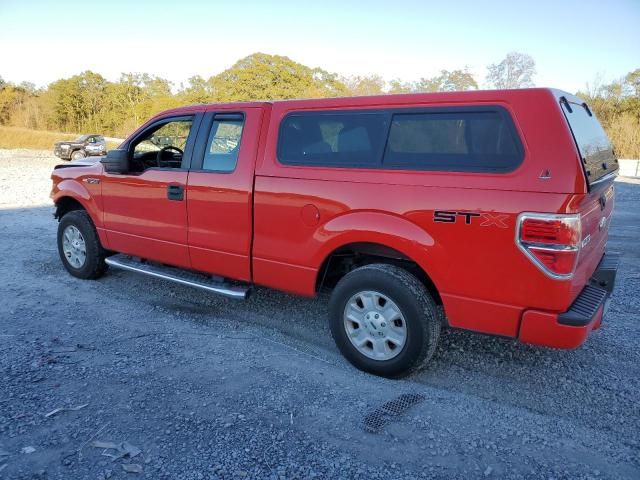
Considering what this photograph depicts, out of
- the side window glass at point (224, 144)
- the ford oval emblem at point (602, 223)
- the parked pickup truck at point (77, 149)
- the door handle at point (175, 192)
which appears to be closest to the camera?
the ford oval emblem at point (602, 223)

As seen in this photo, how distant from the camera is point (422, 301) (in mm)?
3225

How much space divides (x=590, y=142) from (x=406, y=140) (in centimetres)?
123

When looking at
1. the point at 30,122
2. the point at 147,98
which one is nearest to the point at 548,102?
the point at 147,98

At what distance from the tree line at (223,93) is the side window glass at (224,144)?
25.7 metres

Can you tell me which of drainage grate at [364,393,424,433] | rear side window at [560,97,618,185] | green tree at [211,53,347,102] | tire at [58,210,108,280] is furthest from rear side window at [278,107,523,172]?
green tree at [211,53,347,102]

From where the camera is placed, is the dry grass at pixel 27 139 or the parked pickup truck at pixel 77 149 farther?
the dry grass at pixel 27 139

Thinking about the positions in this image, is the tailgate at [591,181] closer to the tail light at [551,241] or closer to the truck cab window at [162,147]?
the tail light at [551,241]

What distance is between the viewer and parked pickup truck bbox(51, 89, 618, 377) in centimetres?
280

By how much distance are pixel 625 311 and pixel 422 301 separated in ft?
9.15

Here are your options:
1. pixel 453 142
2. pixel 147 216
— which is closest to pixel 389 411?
pixel 453 142

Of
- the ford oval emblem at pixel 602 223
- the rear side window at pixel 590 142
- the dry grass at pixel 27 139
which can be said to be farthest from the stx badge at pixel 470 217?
the dry grass at pixel 27 139

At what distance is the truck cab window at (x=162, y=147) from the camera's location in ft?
15.6

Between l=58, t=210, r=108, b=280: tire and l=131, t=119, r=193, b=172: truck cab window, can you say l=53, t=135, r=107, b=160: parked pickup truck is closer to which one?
l=58, t=210, r=108, b=280: tire

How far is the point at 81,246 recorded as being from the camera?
5.53 meters
